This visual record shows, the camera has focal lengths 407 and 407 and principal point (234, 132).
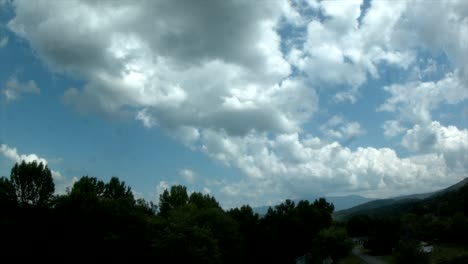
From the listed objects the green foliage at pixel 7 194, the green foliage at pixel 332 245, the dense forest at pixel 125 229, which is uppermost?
the green foliage at pixel 7 194

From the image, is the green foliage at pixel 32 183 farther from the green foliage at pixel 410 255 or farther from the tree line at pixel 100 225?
the green foliage at pixel 410 255

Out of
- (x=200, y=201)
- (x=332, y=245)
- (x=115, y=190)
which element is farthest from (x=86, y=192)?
(x=332, y=245)

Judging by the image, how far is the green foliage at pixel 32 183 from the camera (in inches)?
2330

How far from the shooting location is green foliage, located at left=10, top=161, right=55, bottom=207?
59.2 meters

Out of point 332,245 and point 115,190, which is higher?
point 115,190

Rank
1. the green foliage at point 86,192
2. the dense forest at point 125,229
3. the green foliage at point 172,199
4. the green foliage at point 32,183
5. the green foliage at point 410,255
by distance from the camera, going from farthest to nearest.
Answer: the green foliage at point 172,199, the green foliage at point 32,183, the green foliage at point 86,192, the dense forest at point 125,229, the green foliage at point 410,255

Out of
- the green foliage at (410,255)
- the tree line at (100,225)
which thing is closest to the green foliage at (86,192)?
the tree line at (100,225)

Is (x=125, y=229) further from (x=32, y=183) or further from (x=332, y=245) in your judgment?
(x=332, y=245)

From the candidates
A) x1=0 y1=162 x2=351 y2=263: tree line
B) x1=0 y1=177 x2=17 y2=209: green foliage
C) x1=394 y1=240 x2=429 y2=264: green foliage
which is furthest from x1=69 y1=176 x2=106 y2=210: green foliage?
x1=394 y1=240 x2=429 y2=264: green foliage

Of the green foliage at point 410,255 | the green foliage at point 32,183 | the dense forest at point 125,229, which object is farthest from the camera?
the green foliage at point 32,183

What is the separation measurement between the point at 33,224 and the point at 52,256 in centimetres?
465

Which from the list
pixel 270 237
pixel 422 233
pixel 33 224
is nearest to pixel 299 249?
pixel 270 237

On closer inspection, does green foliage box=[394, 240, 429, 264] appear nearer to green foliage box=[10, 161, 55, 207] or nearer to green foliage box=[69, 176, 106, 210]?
green foliage box=[69, 176, 106, 210]

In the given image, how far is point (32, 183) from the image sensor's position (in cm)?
6016
